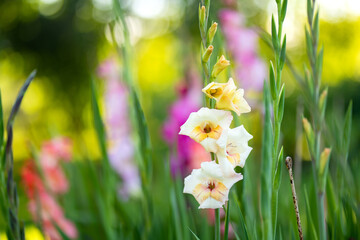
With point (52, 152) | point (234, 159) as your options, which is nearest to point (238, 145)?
point (234, 159)

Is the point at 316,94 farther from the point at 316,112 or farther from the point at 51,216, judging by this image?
the point at 51,216

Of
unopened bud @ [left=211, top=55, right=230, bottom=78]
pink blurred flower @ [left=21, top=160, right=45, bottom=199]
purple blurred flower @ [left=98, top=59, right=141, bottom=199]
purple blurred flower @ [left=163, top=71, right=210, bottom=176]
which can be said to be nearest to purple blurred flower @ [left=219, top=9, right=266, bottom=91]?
purple blurred flower @ [left=163, top=71, right=210, bottom=176]

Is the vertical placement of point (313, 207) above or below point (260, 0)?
below

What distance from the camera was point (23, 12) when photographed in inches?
231

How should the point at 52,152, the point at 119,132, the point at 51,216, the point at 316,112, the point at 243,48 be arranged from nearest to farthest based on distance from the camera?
the point at 316,112 → the point at 51,216 → the point at 52,152 → the point at 243,48 → the point at 119,132

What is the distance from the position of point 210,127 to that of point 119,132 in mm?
1318

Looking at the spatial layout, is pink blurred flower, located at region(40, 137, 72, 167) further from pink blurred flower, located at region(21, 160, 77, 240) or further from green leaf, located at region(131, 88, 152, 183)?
green leaf, located at region(131, 88, 152, 183)

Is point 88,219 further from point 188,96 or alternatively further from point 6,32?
point 6,32

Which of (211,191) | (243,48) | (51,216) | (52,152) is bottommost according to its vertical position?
(51,216)

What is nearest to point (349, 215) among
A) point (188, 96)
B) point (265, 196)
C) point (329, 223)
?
point (329, 223)

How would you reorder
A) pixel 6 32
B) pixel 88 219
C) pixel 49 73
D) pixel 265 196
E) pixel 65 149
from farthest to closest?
pixel 49 73, pixel 6 32, pixel 65 149, pixel 88 219, pixel 265 196

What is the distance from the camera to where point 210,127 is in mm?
436

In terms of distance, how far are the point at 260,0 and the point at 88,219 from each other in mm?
4668

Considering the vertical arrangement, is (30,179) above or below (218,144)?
below
